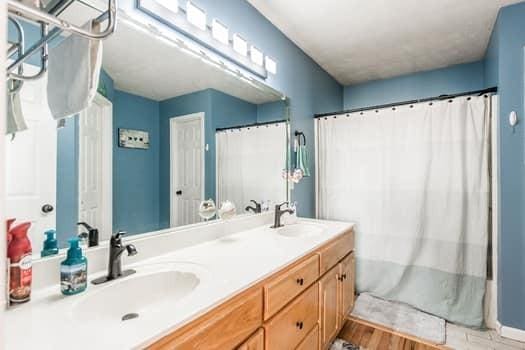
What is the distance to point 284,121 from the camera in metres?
2.30

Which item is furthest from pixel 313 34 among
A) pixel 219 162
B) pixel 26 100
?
pixel 26 100

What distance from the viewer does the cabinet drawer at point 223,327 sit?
0.70 meters

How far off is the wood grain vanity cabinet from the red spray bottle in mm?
488

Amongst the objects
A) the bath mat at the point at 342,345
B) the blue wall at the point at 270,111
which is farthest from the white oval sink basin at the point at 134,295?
the blue wall at the point at 270,111

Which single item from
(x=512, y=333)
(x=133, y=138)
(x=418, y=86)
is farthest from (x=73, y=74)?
(x=418, y=86)

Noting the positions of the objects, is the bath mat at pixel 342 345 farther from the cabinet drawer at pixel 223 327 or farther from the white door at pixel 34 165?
the white door at pixel 34 165

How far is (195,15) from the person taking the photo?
1432 mm

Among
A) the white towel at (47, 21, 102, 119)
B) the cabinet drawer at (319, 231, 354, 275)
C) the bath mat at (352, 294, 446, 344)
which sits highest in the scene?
the white towel at (47, 21, 102, 119)

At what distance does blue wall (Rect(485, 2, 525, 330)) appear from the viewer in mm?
1803

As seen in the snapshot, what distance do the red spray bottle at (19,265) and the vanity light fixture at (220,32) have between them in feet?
4.38

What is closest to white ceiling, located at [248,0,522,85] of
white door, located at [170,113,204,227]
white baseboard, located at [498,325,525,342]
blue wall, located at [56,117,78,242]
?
white door, located at [170,113,204,227]

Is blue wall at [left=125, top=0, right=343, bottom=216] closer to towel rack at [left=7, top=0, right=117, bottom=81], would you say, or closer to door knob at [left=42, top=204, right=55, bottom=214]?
towel rack at [left=7, top=0, right=117, bottom=81]

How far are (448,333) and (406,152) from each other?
1408 mm

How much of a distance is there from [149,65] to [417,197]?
87.5 inches
